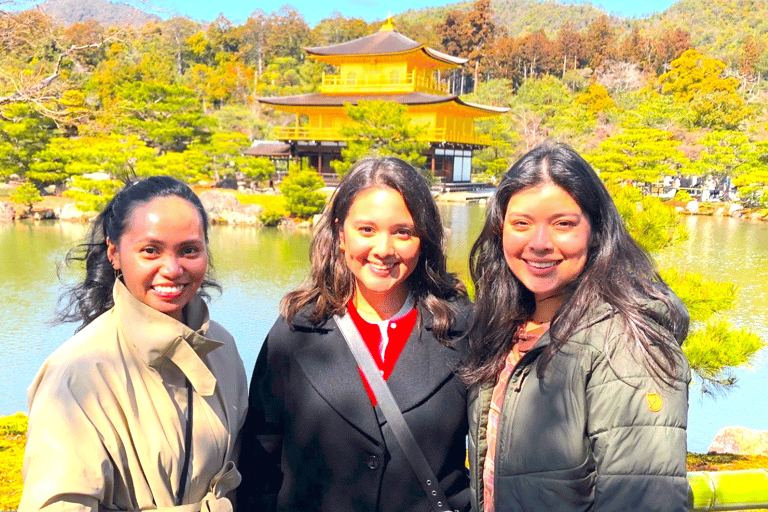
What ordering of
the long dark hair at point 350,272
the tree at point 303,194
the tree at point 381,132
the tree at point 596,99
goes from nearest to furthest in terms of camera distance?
the long dark hair at point 350,272
the tree at point 303,194
the tree at point 381,132
the tree at point 596,99

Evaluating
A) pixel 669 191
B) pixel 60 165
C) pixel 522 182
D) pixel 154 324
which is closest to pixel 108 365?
pixel 154 324

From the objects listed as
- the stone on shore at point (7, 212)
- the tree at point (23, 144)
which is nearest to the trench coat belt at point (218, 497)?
the stone on shore at point (7, 212)

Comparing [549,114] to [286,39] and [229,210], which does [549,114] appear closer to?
[229,210]

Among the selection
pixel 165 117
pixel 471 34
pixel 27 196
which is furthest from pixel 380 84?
pixel 471 34

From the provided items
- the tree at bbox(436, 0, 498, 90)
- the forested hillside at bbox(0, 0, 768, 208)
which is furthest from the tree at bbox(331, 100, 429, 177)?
the tree at bbox(436, 0, 498, 90)

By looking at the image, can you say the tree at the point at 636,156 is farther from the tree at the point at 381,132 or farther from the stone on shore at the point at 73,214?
the stone on shore at the point at 73,214

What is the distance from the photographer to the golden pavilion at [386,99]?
60.2 feet

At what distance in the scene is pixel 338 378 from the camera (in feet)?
4.82

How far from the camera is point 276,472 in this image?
1519 mm

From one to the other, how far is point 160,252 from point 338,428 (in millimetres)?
545

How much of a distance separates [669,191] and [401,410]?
64.2 ft

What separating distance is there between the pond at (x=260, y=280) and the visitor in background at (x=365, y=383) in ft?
5.09

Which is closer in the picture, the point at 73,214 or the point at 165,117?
the point at 73,214

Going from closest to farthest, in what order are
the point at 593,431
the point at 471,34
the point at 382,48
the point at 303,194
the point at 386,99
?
the point at 593,431, the point at 303,194, the point at 386,99, the point at 382,48, the point at 471,34
